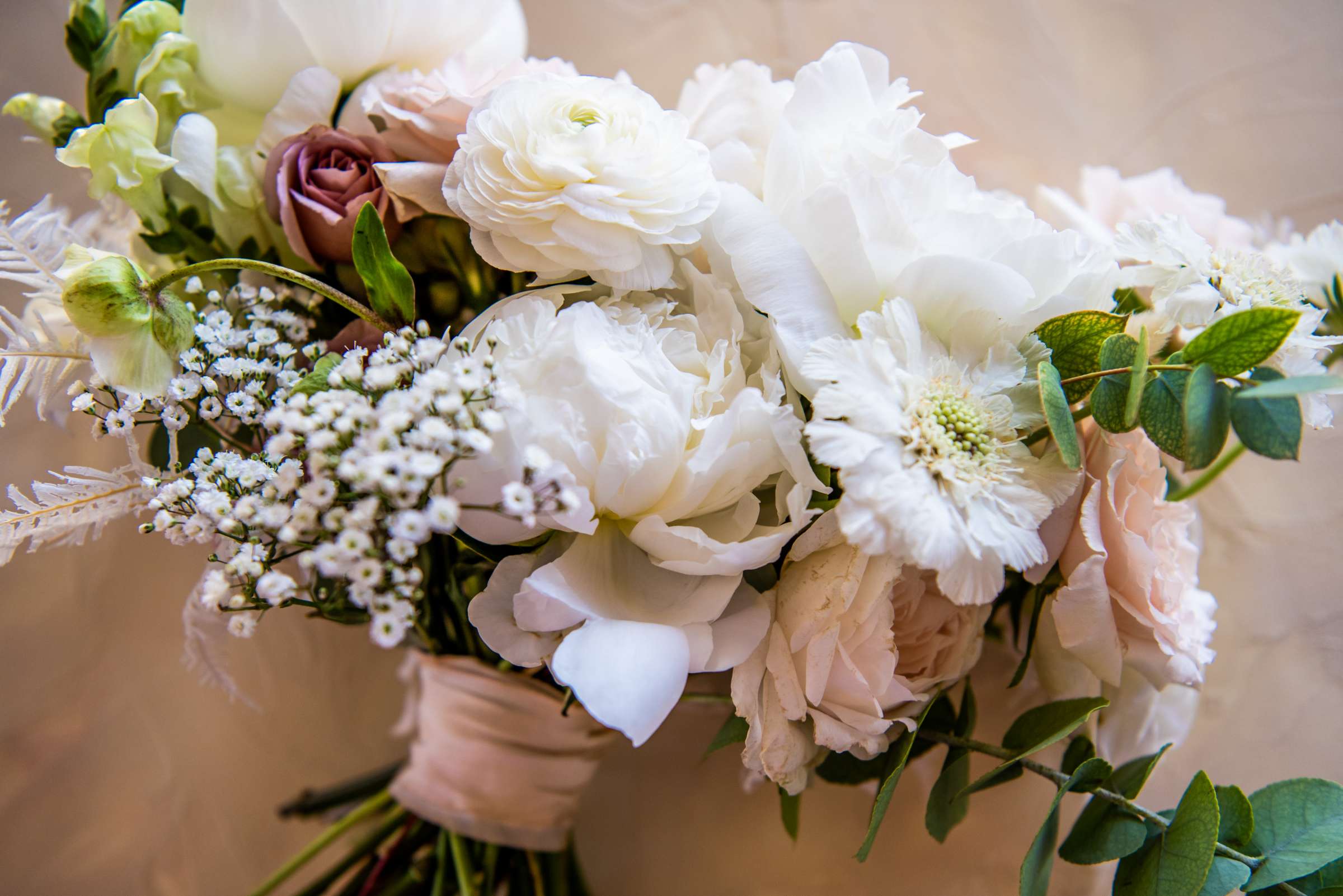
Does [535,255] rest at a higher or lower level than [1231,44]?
lower

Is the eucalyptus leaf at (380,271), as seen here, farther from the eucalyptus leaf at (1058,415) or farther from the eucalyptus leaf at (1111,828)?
the eucalyptus leaf at (1111,828)

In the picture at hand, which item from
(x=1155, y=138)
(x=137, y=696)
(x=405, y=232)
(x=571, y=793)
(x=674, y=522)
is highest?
(x=1155, y=138)

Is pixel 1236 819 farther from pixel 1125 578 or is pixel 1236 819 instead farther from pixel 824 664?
pixel 824 664

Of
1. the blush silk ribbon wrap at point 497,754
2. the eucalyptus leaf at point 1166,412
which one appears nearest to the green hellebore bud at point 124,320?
the blush silk ribbon wrap at point 497,754

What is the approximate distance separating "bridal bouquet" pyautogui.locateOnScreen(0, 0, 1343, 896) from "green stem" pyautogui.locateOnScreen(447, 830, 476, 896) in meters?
0.23

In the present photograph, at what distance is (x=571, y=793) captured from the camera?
0.64 metres

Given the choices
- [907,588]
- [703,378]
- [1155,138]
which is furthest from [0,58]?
[1155,138]

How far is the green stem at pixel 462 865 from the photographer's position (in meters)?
0.62

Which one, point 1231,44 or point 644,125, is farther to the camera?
point 1231,44

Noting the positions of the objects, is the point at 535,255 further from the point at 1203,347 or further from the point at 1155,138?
the point at 1155,138

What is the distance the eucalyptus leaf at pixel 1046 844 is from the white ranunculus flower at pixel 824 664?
10 cm

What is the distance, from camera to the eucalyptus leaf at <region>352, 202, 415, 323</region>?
41cm

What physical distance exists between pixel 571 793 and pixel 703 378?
385mm

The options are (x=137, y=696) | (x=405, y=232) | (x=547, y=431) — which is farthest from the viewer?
(x=137, y=696)
